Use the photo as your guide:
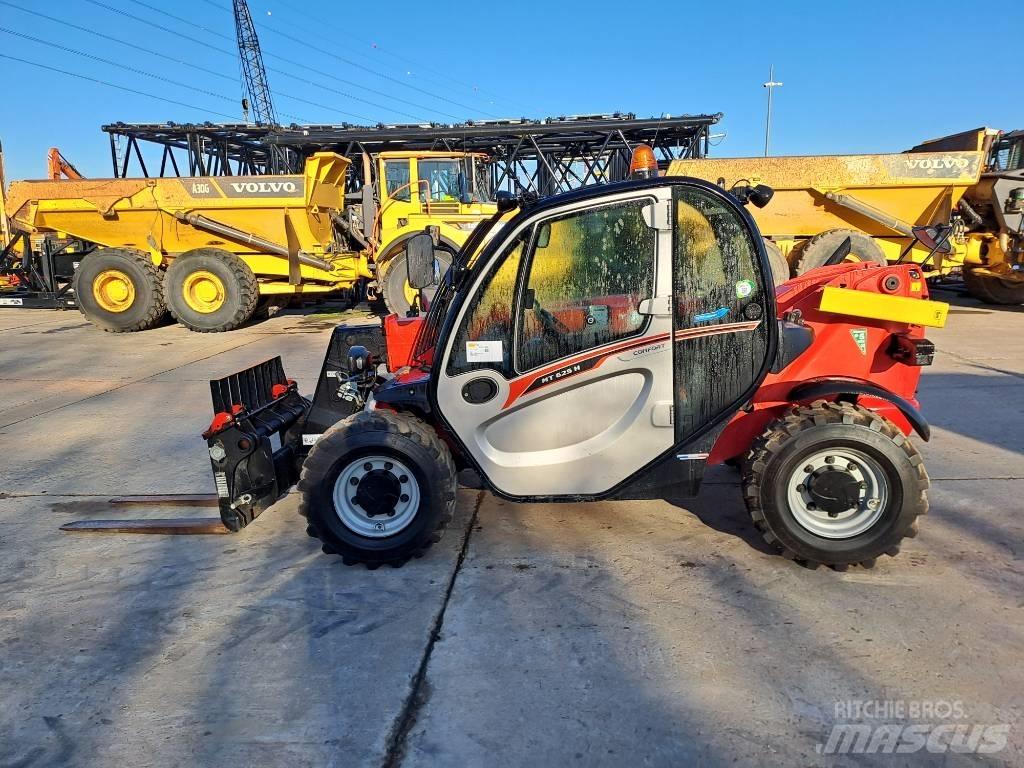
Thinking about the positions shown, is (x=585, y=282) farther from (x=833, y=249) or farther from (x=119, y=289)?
(x=119, y=289)

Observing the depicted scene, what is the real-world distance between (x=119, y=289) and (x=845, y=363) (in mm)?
12061

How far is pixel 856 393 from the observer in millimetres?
3217

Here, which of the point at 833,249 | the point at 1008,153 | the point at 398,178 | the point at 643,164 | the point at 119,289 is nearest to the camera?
the point at 643,164

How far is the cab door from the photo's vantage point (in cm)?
304

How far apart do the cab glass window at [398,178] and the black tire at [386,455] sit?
8.78m

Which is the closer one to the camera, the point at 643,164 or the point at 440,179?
the point at 643,164

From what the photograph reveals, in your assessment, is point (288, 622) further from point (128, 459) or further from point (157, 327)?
point (157, 327)

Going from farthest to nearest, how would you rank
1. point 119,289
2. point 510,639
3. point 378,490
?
point 119,289 → point 378,490 → point 510,639

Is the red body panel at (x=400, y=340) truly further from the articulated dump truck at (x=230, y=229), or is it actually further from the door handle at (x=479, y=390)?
the articulated dump truck at (x=230, y=229)

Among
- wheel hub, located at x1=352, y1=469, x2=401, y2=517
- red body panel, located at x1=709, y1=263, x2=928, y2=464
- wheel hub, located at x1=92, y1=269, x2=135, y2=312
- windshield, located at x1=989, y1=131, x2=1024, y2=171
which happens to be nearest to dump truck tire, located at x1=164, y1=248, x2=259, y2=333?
wheel hub, located at x1=92, y1=269, x2=135, y2=312

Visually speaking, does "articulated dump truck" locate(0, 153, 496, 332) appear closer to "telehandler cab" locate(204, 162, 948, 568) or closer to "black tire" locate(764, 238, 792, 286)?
"black tire" locate(764, 238, 792, 286)

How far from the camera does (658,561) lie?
3.34 m

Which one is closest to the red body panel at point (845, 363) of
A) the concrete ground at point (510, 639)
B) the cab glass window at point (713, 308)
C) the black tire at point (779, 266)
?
the cab glass window at point (713, 308)

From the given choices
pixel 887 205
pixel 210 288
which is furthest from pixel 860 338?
pixel 210 288
